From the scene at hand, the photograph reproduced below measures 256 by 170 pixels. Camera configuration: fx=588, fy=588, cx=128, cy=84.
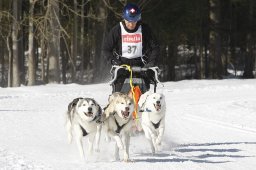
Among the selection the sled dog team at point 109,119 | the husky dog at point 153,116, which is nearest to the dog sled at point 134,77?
the husky dog at point 153,116

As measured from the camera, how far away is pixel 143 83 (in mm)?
9297

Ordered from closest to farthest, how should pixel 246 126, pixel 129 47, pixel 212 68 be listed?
pixel 129 47
pixel 246 126
pixel 212 68

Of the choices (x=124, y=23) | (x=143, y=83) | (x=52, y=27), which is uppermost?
(x=52, y=27)

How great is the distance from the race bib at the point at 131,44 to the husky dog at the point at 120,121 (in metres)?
1.28

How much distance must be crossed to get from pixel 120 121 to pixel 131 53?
164 centimetres

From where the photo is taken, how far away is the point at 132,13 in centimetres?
871

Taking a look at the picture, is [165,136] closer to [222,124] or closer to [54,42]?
[222,124]

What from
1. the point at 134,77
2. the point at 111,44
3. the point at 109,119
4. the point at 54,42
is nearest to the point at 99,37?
the point at 54,42

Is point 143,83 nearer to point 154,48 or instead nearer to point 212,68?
point 154,48

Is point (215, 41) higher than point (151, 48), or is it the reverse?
point (215, 41)

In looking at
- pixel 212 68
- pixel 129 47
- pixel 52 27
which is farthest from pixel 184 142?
pixel 212 68

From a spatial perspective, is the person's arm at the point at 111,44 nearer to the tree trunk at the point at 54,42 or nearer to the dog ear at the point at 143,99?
the dog ear at the point at 143,99

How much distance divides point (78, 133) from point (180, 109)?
27.6 ft

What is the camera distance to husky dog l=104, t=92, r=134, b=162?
25.3ft
